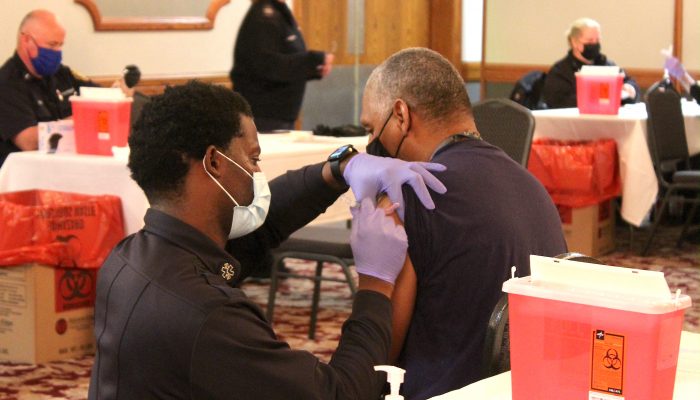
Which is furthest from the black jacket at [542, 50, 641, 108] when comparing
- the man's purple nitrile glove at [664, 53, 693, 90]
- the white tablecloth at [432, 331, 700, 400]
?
the white tablecloth at [432, 331, 700, 400]

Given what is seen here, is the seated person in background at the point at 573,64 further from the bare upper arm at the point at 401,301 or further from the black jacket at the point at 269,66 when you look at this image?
the bare upper arm at the point at 401,301

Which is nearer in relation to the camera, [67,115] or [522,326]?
[522,326]

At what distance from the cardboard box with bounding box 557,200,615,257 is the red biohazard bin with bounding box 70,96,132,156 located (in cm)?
239

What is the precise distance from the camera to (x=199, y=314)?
1.46 metres

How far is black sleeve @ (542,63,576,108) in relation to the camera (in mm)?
6672

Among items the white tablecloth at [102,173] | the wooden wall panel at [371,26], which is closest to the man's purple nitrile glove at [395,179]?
the white tablecloth at [102,173]

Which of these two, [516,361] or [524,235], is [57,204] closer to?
[524,235]

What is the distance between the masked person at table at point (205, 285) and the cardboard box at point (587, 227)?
12.5 feet

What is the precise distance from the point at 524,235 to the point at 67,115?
10.6ft

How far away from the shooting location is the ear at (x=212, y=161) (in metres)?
1.63

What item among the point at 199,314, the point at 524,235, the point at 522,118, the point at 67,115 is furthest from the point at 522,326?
the point at 67,115

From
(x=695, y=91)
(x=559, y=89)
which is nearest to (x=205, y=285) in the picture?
(x=695, y=91)

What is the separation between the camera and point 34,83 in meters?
4.65

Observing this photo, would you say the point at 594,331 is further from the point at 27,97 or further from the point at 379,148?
the point at 27,97
